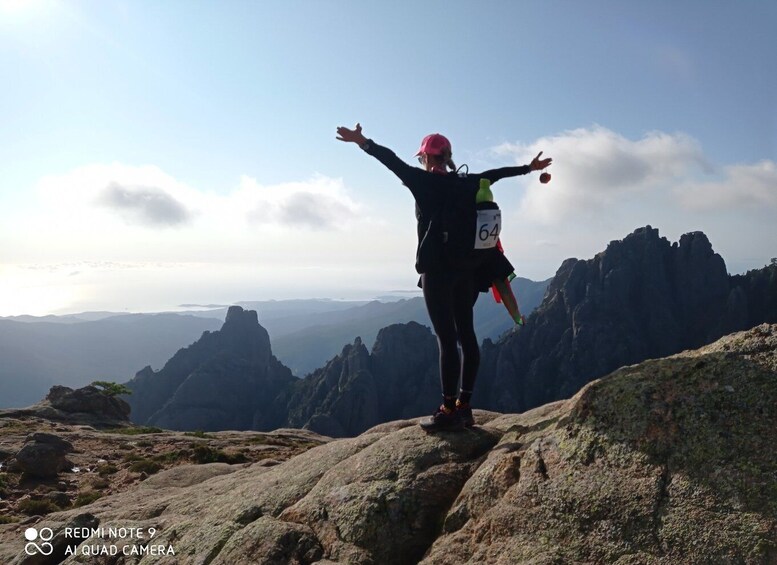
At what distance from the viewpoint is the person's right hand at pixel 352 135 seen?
28.9 ft

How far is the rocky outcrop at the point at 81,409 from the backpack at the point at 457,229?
162 ft

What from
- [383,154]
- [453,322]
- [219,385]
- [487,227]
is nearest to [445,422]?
[453,322]

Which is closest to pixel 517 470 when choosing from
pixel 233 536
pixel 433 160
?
pixel 233 536

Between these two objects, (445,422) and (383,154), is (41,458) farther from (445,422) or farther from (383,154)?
(383,154)

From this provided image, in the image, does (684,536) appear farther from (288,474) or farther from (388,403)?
(388,403)

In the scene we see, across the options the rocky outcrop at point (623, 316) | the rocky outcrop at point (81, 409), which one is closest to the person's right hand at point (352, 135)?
the rocky outcrop at point (81, 409)

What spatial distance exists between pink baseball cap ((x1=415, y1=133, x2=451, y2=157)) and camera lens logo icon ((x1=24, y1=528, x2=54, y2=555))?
38.7 feet

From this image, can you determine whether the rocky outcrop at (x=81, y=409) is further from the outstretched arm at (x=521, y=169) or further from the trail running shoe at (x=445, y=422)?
the outstretched arm at (x=521, y=169)

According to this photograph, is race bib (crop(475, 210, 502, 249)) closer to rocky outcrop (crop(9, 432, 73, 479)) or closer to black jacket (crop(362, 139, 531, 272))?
black jacket (crop(362, 139, 531, 272))

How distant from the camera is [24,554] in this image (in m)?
9.95

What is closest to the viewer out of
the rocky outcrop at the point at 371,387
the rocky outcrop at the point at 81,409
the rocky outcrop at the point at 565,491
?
the rocky outcrop at the point at 565,491

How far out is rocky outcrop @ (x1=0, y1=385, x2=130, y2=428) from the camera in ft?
153

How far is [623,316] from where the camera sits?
466 feet

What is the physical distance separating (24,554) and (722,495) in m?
13.1
